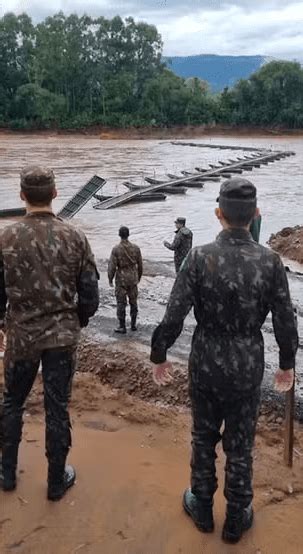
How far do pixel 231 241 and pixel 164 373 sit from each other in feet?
2.45

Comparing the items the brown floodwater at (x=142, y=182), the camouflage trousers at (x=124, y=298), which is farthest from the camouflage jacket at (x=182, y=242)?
the brown floodwater at (x=142, y=182)

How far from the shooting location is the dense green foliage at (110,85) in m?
62.6

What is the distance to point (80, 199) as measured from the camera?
51.1 feet

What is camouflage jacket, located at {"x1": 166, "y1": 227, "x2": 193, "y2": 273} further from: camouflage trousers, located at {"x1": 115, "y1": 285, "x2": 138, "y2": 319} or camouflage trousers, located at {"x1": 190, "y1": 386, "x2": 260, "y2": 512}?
camouflage trousers, located at {"x1": 190, "y1": 386, "x2": 260, "y2": 512}

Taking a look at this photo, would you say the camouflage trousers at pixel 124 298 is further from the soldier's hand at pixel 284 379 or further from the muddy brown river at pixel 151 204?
the soldier's hand at pixel 284 379

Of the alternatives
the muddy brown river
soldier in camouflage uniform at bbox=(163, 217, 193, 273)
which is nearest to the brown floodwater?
the muddy brown river

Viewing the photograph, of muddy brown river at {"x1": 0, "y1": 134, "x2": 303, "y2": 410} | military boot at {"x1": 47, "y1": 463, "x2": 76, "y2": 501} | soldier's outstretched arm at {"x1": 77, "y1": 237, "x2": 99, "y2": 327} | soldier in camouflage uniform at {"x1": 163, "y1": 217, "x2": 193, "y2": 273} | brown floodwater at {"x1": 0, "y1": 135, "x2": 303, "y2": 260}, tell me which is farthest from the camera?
brown floodwater at {"x1": 0, "y1": 135, "x2": 303, "y2": 260}

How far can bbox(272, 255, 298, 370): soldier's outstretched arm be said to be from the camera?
2.77m

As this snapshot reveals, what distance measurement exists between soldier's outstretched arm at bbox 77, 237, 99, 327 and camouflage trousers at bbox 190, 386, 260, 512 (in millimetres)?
709

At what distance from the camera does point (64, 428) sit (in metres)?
3.22

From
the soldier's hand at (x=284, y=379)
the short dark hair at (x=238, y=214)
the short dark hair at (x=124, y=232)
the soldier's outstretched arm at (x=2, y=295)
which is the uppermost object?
the short dark hair at (x=238, y=214)

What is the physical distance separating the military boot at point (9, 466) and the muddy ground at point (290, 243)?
8.68 metres

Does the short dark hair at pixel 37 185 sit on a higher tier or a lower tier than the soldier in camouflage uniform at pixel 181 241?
higher

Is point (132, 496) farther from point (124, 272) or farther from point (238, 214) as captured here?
point (124, 272)
